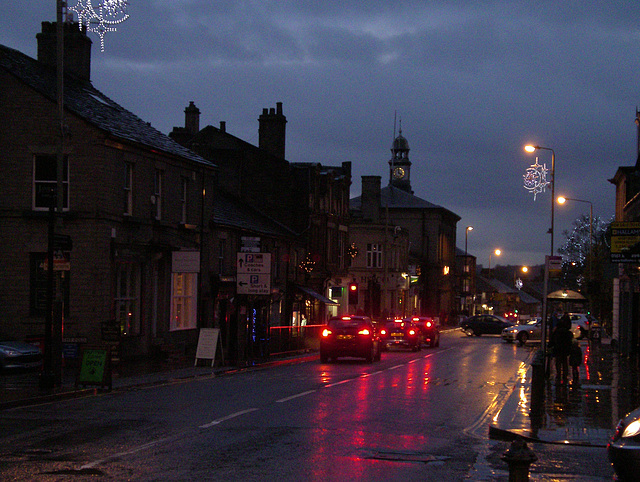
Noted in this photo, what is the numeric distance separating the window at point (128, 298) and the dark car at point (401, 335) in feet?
46.9

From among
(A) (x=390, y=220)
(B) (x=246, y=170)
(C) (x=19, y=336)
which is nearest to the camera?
(C) (x=19, y=336)

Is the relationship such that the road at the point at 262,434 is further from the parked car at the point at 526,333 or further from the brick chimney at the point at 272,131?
the brick chimney at the point at 272,131

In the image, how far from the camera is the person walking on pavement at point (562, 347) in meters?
22.9

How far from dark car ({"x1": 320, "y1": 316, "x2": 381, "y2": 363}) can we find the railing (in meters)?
5.87

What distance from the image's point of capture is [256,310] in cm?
4050

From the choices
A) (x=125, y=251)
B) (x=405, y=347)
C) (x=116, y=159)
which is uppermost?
(x=116, y=159)

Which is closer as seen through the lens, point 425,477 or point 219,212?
point 425,477

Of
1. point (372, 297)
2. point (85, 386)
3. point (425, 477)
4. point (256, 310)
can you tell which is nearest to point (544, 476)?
point (425, 477)

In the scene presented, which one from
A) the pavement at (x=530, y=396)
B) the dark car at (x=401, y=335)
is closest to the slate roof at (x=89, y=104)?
the pavement at (x=530, y=396)

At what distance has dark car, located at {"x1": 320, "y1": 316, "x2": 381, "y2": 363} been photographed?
31.1 meters

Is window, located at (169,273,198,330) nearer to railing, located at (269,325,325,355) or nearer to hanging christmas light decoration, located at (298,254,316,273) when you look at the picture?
railing, located at (269,325,325,355)

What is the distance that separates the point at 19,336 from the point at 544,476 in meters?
20.6

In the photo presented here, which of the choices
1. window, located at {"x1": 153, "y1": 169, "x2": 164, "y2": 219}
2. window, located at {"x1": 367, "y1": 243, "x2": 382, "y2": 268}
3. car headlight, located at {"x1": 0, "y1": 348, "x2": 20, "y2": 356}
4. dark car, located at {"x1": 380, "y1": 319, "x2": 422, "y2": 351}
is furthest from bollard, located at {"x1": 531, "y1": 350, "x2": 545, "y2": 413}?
window, located at {"x1": 367, "y1": 243, "x2": 382, "y2": 268}

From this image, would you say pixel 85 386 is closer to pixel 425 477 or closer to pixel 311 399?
pixel 311 399
